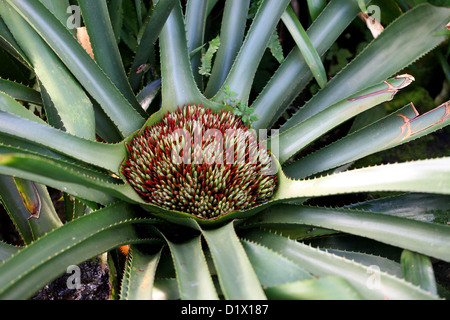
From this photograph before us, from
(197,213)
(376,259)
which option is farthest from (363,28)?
(197,213)

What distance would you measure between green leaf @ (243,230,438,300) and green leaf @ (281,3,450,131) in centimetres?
47

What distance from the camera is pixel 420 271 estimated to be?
0.95 meters

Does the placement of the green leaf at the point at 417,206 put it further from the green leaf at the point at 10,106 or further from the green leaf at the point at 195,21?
the green leaf at the point at 10,106

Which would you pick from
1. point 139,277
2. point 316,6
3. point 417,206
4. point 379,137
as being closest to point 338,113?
point 379,137

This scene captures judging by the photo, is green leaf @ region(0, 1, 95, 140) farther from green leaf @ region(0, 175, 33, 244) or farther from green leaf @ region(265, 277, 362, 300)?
green leaf @ region(265, 277, 362, 300)

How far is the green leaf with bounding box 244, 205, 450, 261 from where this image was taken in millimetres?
940

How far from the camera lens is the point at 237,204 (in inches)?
41.5

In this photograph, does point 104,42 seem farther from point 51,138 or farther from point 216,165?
point 216,165

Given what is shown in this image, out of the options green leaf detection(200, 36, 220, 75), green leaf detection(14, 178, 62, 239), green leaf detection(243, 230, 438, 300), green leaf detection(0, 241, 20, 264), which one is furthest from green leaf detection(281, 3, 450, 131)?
green leaf detection(0, 241, 20, 264)
